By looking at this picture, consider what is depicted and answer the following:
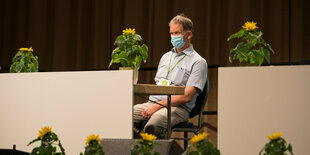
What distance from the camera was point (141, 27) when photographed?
5352 mm

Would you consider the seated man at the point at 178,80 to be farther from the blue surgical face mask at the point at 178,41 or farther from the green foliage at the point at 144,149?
the green foliage at the point at 144,149

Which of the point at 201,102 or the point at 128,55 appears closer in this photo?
the point at 128,55

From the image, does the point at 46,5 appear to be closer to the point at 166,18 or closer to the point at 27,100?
the point at 166,18

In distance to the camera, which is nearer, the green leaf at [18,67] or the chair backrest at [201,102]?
the green leaf at [18,67]

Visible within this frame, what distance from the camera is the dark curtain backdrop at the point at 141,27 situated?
4.73 metres

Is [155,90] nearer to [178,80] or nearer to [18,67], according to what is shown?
[178,80]

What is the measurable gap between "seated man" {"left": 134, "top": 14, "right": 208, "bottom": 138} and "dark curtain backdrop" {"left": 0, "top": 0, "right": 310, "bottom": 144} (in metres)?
1.88

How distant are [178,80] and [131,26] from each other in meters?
2.58

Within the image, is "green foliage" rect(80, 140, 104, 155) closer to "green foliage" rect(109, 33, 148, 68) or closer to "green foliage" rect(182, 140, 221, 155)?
"green foliage" rect(182, 140, 221, 155)

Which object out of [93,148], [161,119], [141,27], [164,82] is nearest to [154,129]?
[161,119]

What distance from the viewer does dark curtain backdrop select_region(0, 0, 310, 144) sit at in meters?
4.73

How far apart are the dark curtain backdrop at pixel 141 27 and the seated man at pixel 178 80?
1.88 m

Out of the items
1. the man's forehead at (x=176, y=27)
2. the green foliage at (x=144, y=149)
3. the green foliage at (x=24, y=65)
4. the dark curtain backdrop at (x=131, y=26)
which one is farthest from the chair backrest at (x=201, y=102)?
the dark curtain backdrop at (x=131, y=26)

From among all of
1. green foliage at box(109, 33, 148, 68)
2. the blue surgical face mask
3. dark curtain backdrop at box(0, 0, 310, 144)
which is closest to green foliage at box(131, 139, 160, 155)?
green foliage at box(109, 33, 148, 68)
